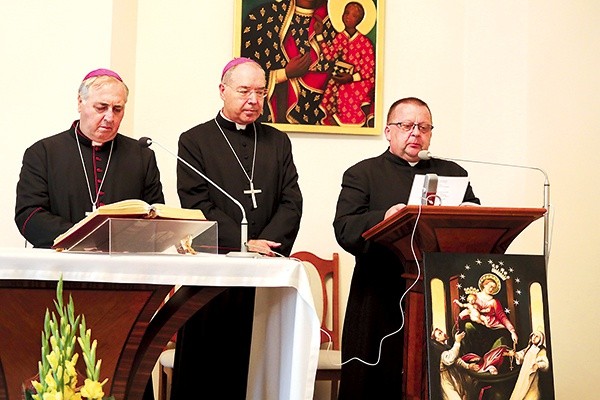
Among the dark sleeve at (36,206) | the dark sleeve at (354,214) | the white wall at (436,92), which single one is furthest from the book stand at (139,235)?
the white wall at (436,92)

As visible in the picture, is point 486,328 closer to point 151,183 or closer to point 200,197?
point 200,197

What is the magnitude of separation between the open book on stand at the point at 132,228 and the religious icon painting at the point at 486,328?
3.23 ft

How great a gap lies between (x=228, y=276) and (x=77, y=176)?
148 cm

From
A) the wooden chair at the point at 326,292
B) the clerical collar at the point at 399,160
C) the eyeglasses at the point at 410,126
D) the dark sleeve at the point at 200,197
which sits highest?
the eyeglasses at the point at 410,126

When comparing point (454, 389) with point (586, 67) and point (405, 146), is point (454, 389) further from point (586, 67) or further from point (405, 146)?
point (586, 67)

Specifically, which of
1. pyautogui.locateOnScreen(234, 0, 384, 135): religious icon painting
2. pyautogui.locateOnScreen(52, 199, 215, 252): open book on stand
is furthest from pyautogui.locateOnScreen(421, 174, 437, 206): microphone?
pyautogui.locateOnScreen(234, 0, 384, 135): religious icon painting

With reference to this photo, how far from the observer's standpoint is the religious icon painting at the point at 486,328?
3418 millimetres

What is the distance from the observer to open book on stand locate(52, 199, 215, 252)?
3.14 meters

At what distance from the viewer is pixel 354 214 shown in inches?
182

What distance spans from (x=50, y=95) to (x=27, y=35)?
0.42 metres

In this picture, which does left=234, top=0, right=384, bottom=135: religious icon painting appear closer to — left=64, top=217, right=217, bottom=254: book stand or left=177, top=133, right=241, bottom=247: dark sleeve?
left=177, top=133, right=241, bottom=247: dark sleeve

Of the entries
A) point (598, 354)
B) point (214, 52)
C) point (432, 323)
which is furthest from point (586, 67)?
point (432, 323)

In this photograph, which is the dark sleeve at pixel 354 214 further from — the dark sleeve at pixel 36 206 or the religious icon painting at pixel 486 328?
the dark sleeve at pixel 36 206

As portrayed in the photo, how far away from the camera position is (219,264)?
322 cm
